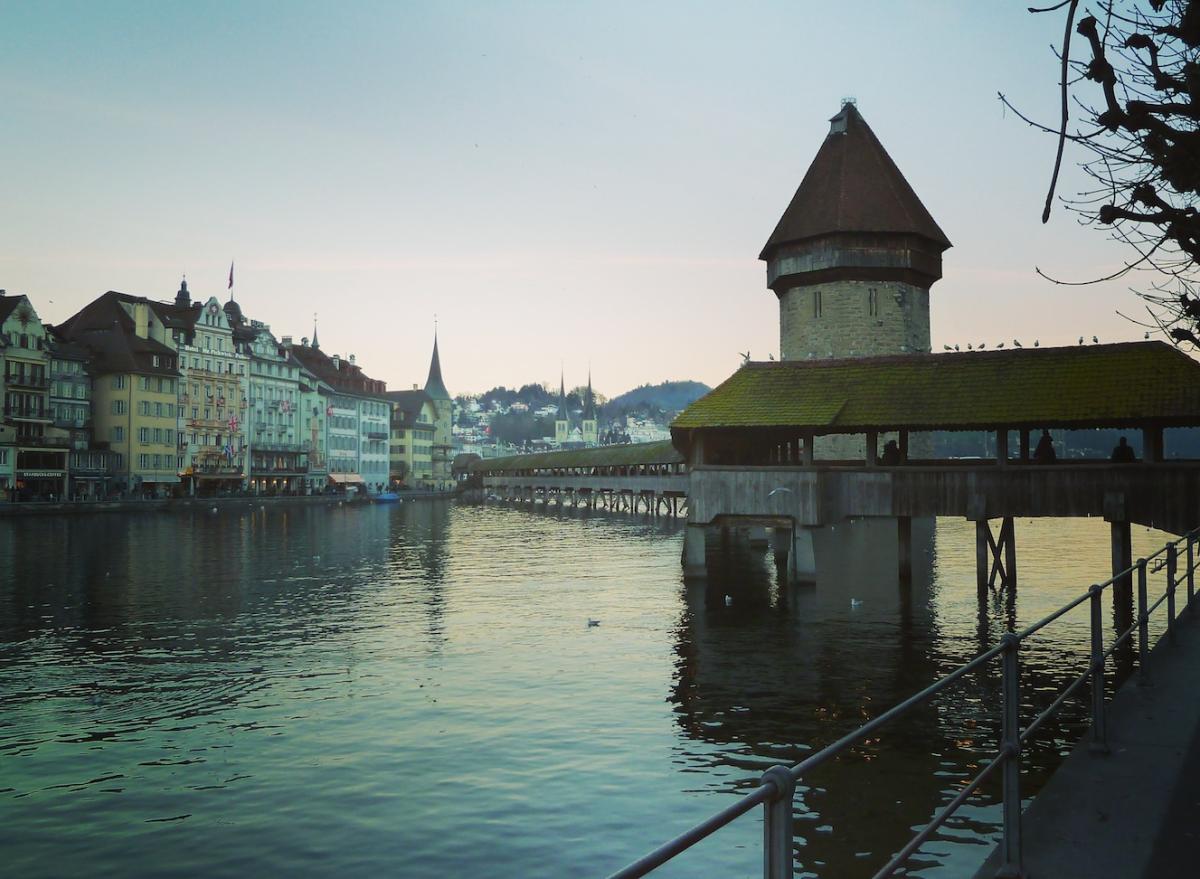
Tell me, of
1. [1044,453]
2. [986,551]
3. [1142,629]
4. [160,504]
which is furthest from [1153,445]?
[160,504]

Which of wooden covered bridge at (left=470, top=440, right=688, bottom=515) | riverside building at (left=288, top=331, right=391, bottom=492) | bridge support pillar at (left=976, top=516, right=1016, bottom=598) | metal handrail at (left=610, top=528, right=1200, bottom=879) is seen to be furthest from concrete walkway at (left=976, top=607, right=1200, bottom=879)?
riverside building at (left=288, top=331, right=391, bottom=492)

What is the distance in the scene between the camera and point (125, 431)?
84188 millimetres

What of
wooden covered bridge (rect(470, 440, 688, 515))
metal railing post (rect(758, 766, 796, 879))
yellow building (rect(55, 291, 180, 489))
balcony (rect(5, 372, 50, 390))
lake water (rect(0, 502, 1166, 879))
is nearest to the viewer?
metal railing post (rect(758, 766, 796, 879))

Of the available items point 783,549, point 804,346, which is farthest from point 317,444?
point 783,549

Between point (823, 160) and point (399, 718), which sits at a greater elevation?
point (823, 160)

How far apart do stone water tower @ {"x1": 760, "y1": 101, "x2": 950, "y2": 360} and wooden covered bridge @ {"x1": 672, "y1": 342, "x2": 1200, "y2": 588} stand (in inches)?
875

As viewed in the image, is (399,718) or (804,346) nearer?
(399,718)

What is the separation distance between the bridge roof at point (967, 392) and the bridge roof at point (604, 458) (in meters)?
23.0

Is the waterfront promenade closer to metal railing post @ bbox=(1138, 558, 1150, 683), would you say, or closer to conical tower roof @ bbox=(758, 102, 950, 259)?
conical tower roof @ bbox=(758, 102, 950, 259)

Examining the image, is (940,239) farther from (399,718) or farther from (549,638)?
(399,718)

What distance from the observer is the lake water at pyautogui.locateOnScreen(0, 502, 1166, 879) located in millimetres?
10805

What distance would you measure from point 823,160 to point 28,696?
48797 millimetres

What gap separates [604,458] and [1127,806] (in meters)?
72.9

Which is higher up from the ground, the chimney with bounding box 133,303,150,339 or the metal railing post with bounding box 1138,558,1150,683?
the chimney with bounding box 133,303,150,339
